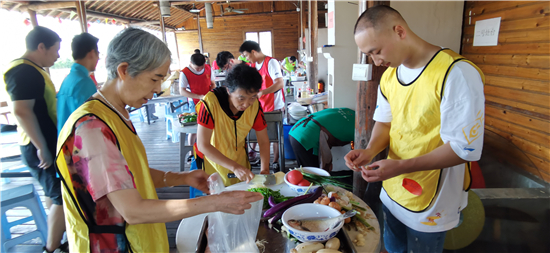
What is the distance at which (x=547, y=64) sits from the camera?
6.99 ft

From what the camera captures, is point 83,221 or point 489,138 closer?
point 83,221

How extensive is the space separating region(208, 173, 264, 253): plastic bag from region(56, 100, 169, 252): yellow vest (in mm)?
211

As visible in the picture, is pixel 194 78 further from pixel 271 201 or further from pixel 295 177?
pixel 271 201

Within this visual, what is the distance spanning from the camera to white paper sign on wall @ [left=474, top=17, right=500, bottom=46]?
2527mm

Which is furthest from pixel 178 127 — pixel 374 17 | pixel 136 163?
pixel 374 17

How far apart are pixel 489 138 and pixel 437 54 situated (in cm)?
207

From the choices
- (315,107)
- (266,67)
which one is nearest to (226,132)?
(266,67)

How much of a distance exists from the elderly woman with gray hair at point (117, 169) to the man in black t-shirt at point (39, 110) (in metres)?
1.80

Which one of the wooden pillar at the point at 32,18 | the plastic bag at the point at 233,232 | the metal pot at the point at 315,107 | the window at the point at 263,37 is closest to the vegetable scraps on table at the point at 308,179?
the plastic bag at the point at 233,232

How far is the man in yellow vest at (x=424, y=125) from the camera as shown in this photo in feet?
3.91

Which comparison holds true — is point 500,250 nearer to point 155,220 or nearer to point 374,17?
point 374,17

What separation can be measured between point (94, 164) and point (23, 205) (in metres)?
2.21

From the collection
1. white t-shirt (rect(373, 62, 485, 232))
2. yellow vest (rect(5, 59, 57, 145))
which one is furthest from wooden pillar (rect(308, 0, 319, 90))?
white t-shirt (rect(373, 62, 485, 232))

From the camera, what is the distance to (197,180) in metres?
1.40
